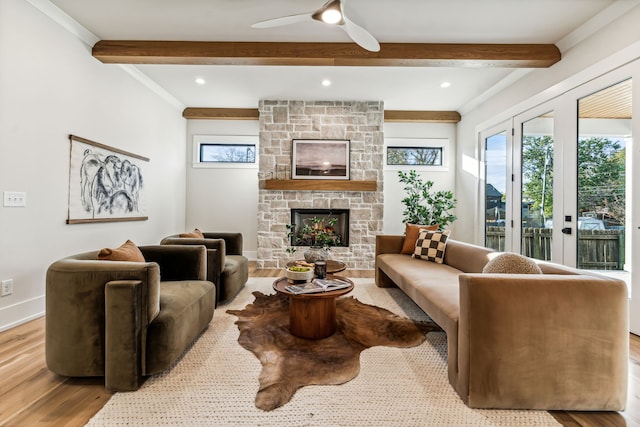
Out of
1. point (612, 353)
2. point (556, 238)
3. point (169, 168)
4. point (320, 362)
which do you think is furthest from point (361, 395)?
point (169, 168)

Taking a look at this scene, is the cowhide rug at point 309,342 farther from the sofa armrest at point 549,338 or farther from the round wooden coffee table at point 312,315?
Result: the sofa armrest at point 549,338

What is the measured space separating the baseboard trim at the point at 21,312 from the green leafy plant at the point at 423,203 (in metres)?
4.88

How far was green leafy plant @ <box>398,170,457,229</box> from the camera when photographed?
17.1 ft

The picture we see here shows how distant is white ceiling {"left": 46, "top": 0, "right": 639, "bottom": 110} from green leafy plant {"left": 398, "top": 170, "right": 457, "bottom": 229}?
1.83 meters

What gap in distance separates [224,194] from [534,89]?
5.07m

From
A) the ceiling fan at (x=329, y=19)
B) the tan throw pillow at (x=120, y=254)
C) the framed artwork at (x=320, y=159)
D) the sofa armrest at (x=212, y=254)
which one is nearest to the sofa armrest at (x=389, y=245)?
the framed artwork at (x=320, y=159)

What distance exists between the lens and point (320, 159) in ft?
17.1

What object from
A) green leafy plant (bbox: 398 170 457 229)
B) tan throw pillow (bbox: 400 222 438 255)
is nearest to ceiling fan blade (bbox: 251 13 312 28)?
tan throw pillow (bbox: 400 222 438 255)

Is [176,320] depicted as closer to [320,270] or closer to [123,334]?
[123,334]

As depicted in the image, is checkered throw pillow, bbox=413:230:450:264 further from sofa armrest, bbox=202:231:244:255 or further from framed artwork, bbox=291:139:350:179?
sofa armrest, bbox=202:231:244:255

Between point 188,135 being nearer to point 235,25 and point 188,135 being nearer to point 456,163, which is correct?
point 235,25

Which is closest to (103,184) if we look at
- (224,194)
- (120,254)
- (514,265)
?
(120,254)

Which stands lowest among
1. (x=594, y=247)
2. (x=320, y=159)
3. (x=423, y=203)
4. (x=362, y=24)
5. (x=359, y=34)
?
(x=594, y=247)

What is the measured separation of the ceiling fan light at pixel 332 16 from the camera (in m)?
2.29
